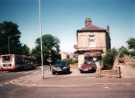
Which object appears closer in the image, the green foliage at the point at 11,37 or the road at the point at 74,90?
the road at the point at 74,90

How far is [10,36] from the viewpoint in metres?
82.3

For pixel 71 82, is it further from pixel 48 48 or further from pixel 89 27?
pixel 48 48

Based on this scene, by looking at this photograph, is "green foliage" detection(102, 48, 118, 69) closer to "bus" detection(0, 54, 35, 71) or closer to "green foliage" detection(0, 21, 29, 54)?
"bus" detection(0, 54, 35, 71)

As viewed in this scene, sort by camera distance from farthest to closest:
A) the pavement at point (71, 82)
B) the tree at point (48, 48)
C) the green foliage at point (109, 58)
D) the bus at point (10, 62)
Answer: the tree at point (48, 48)
the bus at point (10, 62)
the green foliage at point (109, 58)
the pavement at point (71, 82)

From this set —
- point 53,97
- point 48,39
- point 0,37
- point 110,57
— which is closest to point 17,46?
point 0,37

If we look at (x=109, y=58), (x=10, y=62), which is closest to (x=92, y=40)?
(x=109, y=58)

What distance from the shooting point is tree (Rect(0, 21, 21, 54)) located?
78.9m

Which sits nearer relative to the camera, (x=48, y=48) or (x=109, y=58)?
(x=109, y=58)

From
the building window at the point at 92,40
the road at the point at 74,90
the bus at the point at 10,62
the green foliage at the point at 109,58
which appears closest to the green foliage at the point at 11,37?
the bus at the point at 10,62

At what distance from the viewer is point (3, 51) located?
76125mm

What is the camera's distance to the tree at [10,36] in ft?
259

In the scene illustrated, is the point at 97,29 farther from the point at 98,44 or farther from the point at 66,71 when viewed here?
the point at 66,71

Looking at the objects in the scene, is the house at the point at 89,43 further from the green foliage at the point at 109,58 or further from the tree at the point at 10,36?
the tree at the point at 10,36

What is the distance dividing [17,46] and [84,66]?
181 ft
